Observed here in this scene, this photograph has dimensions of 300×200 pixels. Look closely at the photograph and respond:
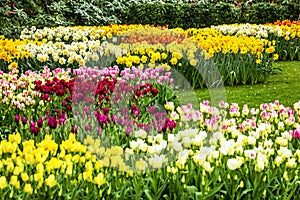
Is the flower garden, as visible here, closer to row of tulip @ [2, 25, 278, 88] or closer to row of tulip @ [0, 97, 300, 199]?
row of tulip @ [0, 97, 300, 199]

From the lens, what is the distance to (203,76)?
7422mm

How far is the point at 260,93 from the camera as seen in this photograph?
7223mm

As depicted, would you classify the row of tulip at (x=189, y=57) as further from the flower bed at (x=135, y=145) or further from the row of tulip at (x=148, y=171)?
the row of tulip at (x=148, y=171)

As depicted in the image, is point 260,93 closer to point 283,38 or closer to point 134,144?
point 283,38

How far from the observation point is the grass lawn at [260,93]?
6680mm

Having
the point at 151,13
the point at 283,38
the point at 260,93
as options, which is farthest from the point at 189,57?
the point at 151,13

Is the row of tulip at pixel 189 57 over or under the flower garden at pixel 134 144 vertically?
over

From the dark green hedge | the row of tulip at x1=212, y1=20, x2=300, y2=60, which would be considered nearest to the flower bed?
the row of tulip at x1=212, y1=20, x2=300, y2=60

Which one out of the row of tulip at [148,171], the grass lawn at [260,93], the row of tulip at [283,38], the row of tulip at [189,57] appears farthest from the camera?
the row of tulip at [283,38]

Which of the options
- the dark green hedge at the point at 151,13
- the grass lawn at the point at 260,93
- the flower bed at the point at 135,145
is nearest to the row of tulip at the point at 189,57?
the grass lawn at the point at 260,93

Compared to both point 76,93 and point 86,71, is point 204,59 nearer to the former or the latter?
point 86,71

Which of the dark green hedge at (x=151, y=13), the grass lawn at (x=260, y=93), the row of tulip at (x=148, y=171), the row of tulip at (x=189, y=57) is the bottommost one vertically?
the grass lawn at (x=260, y=93)

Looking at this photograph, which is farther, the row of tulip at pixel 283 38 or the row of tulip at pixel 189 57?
the row of tulip at pixel 283 38

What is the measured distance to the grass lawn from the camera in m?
6.68
